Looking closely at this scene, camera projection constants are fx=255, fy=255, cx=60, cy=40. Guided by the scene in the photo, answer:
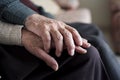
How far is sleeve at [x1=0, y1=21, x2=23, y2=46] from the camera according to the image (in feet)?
2.92

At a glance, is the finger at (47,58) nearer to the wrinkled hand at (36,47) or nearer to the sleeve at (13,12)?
the wrinkled hand at (36,47)

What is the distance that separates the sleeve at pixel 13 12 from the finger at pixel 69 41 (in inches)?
6.5

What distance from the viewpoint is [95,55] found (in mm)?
850

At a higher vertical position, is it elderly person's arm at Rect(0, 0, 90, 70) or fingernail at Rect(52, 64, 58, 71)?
elderly person's arm at Rect(0, 0, 90, 70)

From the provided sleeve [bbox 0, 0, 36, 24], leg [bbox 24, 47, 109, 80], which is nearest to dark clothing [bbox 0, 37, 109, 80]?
leg [bbox 24, 47, 109, 80]

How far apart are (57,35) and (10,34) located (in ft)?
0.61

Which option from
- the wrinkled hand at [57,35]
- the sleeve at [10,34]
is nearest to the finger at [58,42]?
the wrinkled hand at [57,35]

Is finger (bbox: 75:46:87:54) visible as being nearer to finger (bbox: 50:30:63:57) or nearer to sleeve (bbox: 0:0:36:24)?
finger (bbox: 50:30:63:57)

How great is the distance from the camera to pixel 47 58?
0.83 metres

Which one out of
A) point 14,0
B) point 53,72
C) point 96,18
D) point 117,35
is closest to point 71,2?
point 117,35

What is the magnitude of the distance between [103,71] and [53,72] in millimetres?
179

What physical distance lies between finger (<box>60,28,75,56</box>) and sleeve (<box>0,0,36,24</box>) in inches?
6.5

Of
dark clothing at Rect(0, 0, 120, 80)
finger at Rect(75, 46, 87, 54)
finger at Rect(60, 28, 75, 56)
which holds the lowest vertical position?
dark clothing at Rect(0, 0, 120, 80)

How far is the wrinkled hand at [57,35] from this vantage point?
818mm
